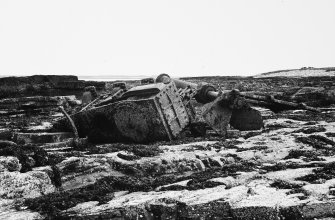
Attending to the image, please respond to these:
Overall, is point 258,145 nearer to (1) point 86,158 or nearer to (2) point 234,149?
(2) point 234,149

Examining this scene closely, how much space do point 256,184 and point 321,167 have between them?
903mm

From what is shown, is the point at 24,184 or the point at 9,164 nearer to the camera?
the point at 24,184

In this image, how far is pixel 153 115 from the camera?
5730mm

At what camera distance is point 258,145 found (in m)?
5.49

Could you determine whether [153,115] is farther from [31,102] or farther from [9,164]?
[31,102]

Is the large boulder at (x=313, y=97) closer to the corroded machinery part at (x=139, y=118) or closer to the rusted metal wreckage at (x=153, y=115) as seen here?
the rusted metal wreckage at (x=153, y=115)

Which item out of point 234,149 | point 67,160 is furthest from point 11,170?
point 234,149

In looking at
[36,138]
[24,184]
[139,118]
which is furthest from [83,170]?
[36,138]

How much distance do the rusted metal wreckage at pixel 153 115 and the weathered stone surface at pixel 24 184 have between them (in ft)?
7.10

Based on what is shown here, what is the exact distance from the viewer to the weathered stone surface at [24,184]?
3.53 metres

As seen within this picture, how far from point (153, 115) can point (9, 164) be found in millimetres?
2430

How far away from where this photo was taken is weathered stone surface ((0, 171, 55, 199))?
139 inches

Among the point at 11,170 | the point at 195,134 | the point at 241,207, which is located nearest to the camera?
the point at 241,207

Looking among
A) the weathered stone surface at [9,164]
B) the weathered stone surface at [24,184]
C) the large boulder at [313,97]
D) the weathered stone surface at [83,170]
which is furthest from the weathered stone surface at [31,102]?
the large boulder at [313,97]
